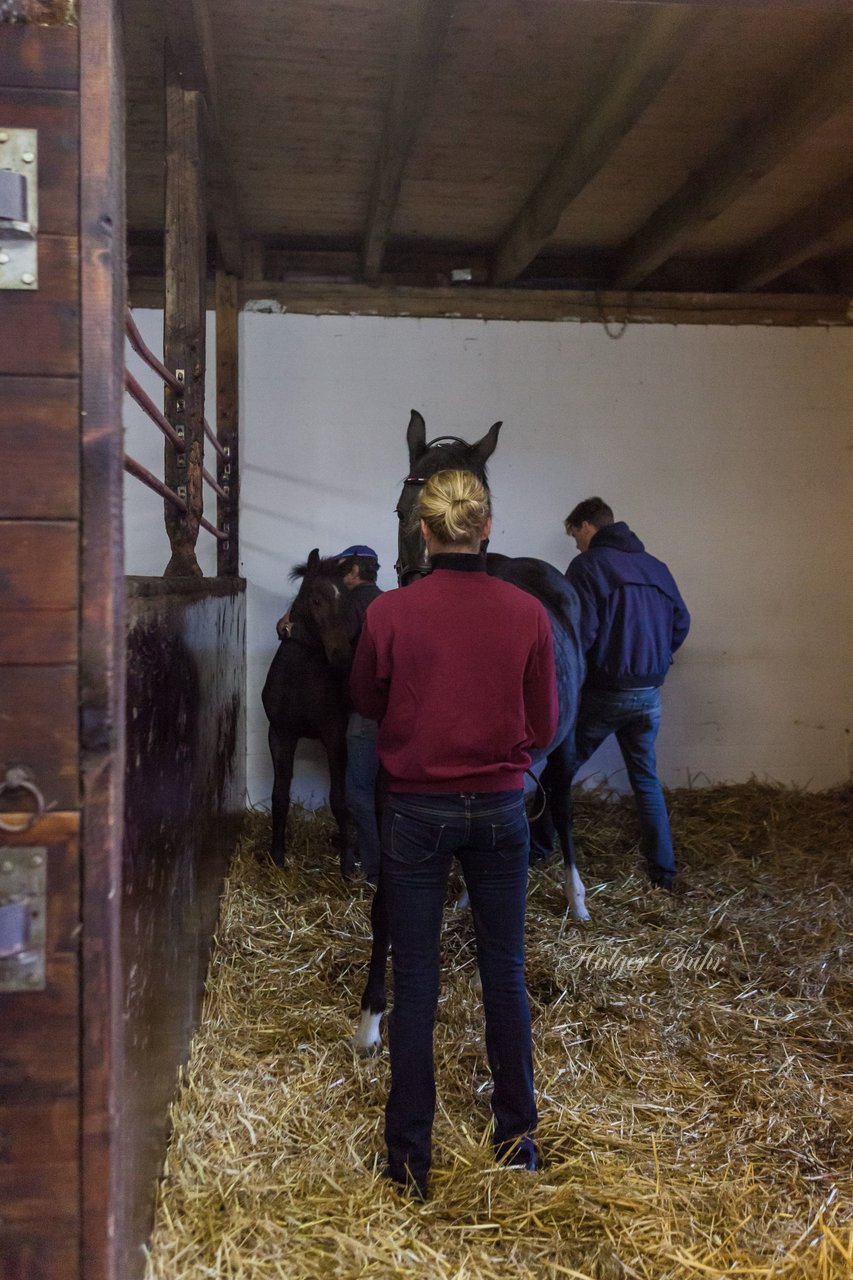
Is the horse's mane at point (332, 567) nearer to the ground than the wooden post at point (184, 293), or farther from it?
nearer to the ground

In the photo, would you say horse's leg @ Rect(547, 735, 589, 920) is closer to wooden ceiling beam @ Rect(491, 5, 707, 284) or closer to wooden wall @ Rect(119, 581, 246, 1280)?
wooden wall @ Rect(119, 581, 246, 1280)

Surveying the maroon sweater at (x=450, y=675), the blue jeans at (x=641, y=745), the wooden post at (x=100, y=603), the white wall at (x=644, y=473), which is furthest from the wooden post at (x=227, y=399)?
the wooden post at (x=100, y=603)

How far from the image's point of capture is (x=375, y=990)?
2703 mm

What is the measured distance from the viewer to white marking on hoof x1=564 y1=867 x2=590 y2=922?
389cm

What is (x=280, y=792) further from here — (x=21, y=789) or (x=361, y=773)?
(x=21, y=789)

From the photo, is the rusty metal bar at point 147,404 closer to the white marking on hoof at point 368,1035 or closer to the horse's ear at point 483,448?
the horse's ear at point 483,448

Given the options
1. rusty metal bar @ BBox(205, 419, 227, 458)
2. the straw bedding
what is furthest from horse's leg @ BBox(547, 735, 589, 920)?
rusty metal bar @ BBox(205, 419, 227, 458)

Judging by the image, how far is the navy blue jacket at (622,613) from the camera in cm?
412

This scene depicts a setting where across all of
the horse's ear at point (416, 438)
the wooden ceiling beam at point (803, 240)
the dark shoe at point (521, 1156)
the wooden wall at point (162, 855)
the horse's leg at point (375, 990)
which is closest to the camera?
the wooden wall at point (162, 855)

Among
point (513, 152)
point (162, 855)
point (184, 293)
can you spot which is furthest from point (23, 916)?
point (513, 152)

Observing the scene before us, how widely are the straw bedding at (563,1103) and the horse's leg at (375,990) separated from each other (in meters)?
0.06

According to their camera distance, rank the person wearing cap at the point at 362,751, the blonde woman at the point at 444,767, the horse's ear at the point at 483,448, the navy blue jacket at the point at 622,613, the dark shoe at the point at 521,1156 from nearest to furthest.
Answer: the blonde woman at the point at 444,767, the dark shoe at the point at 521,1156, the horse's ear at the point at 483,448, the person wearing cap at the point at 362,751, the navy blue jacket at the point at 622,613

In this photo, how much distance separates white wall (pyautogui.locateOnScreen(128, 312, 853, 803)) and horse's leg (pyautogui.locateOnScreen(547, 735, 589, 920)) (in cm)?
150

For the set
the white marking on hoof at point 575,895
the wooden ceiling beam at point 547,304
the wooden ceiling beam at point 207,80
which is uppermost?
the wooden ceiling beam at point 207,80
